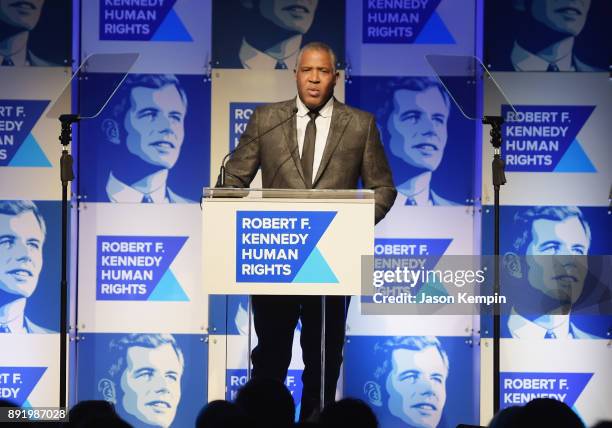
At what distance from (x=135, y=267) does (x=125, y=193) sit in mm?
452

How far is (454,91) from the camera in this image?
21.2 feet

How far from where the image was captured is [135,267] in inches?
258

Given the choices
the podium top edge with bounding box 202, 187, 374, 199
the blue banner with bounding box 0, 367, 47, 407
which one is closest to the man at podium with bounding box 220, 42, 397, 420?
the podium top edge with bounding box 202, 187, 374, 199

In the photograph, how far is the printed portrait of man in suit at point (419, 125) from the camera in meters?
6.61

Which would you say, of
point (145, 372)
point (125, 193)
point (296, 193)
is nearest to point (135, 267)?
point (125, 193)

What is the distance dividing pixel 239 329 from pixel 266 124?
1634mm

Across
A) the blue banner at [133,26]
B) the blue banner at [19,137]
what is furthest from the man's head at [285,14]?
the blue banner at [19,137]

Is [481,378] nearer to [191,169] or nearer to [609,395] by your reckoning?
[609,395]

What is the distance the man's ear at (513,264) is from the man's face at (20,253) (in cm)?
281

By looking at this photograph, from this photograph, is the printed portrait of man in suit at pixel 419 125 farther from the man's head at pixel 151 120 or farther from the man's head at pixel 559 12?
the man's head at pixel 151 120

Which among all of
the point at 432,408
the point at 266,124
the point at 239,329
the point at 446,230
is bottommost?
the point at 432,408

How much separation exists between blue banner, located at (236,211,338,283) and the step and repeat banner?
6.35ft

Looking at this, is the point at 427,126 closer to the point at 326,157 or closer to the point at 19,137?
the point at 326,157

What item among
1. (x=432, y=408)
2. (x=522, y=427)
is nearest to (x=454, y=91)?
(x=432, y=408)
